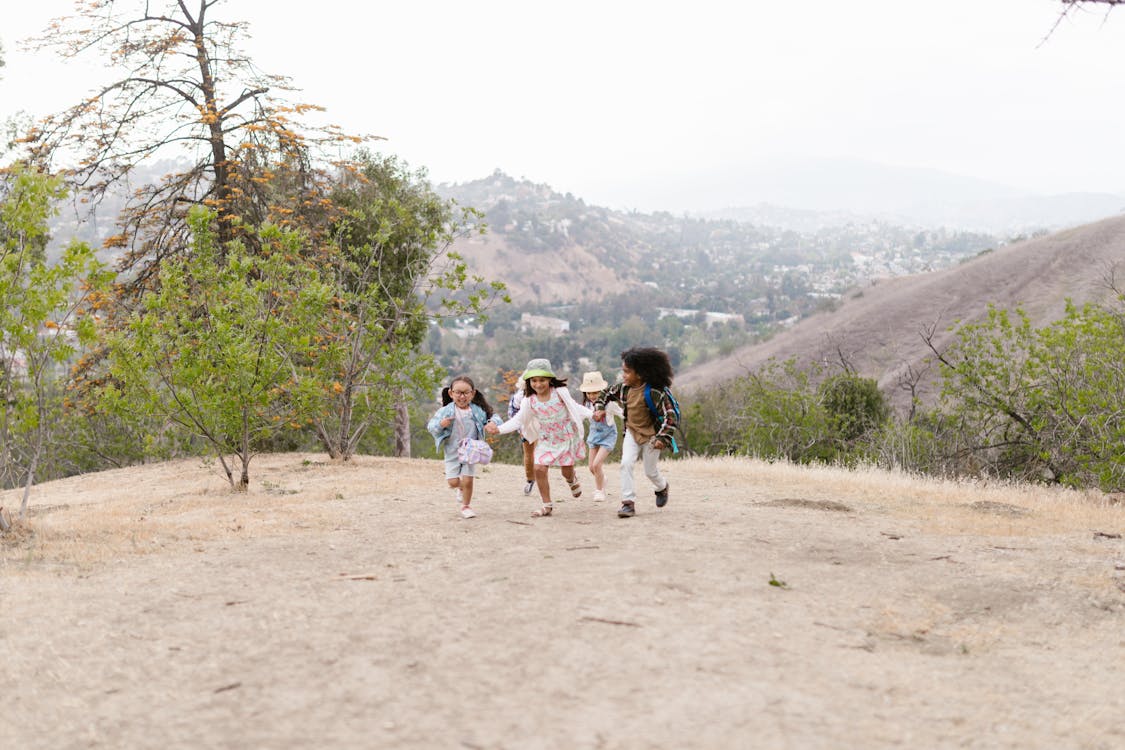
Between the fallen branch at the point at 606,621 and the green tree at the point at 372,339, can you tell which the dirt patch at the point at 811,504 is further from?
the green tree at the point at 372,339

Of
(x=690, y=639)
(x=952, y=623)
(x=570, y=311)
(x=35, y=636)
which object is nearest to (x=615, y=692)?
(x=690, y=639)

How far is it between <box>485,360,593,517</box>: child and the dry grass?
203 centimetres

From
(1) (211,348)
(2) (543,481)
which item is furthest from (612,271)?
(2) (543,481)

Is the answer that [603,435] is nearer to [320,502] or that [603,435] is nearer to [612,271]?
[320,502]

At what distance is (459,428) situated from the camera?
832 centimetres

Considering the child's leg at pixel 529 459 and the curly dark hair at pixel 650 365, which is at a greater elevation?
the curly dark hair at pixel 650 365

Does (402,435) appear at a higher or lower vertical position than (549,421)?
lower

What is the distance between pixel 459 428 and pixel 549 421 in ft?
2.96

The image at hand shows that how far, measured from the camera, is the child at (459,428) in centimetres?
827

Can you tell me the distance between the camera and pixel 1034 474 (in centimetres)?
1577

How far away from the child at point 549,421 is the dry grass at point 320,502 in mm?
2028

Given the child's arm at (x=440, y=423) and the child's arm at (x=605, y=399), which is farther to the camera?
the child's arm at (x=605, y=399)

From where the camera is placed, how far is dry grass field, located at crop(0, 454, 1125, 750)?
3393 millimetres

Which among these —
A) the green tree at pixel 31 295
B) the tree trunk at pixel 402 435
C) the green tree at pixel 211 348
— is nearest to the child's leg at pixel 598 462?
the green tree at pixel 211 348
